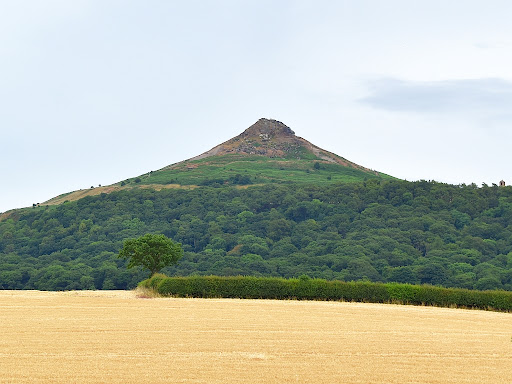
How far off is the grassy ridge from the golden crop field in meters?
7.26

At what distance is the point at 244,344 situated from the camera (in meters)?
34.3

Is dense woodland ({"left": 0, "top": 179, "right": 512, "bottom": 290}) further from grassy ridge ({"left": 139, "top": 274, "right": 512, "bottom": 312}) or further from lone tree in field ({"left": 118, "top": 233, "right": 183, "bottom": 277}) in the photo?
grassy ridge ({"left": 139, "top": 274, "right": 512, "bottom": 312})

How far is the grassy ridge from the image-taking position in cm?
6084

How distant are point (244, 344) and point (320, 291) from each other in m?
28.1

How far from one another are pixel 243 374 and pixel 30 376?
289 inches

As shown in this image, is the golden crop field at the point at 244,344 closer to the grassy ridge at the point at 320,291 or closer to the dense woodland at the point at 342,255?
the grassy ridge at the point at 320,291

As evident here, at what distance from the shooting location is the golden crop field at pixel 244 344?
27.6m

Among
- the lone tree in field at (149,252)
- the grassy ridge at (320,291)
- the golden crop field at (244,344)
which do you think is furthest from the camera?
the lone tree in field at (149,252)

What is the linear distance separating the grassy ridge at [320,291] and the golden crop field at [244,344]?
7261mm

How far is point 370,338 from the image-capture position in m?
38.1

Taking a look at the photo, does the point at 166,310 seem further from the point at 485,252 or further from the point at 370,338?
the point at 485,252

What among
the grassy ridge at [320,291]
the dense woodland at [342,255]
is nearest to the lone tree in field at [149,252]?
the grassy ridge at [320,291]

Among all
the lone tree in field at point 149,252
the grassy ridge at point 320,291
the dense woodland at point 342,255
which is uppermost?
the lone tree in field at point 149,252

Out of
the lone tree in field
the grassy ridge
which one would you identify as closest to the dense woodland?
the lone tree in field
